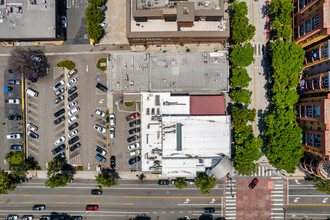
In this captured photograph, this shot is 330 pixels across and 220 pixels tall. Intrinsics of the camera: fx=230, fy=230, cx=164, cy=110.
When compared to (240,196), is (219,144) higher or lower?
higher

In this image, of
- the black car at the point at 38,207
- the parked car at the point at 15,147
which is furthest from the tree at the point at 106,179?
the parked car at the point at 15,147

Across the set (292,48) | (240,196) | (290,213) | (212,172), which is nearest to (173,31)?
(292,48)

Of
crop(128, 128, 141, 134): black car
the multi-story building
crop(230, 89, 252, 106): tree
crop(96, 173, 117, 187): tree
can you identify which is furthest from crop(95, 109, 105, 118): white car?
crop(230, 89, 252, 106): tree

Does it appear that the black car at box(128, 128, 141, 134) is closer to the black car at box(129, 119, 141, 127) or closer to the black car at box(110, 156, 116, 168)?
the black car at box(129, 119, 141, 127)

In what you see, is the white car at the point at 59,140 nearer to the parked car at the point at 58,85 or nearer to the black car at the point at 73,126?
the black car at the point at 73,126

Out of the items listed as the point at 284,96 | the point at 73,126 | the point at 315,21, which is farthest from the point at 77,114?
the point at 315,21

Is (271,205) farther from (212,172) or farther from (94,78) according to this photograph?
(94,78)
